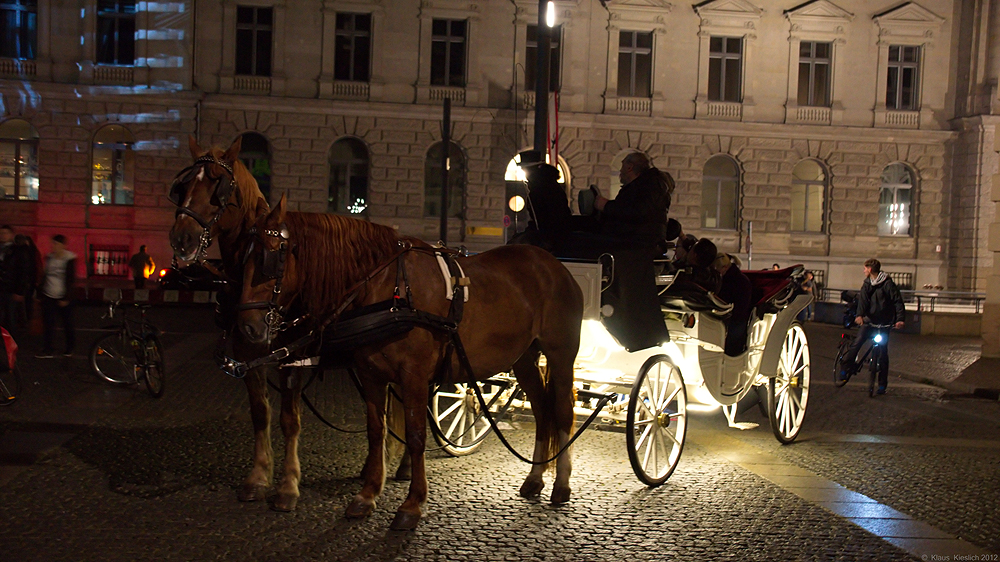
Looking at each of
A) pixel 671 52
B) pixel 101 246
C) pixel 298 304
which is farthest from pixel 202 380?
pixel 671 52

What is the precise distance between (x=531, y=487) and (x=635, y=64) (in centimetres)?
2855

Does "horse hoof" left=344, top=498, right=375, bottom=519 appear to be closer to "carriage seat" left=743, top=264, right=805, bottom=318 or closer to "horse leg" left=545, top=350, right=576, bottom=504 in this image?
"horse leg" left=545, top=350, right=576, bottom=504

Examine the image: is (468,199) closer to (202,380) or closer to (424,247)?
(202,380)

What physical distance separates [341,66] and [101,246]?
9902mm

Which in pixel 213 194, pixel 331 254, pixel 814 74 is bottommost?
pixel 331 254

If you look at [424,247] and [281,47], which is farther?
[281,47]

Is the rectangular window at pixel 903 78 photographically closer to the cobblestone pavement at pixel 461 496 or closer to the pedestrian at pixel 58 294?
the cobblestone pavement at pixel 461 496

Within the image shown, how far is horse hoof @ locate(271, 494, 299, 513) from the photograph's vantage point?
5773mm

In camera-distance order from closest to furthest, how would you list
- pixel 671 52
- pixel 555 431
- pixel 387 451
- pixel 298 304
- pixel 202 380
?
pixel 298 304 < pixel 555 431 < pixel 387 451 < pixel 202 380 < pixel 671 52

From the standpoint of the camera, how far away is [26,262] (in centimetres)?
1369

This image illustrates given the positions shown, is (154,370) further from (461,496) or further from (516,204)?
(516,204)

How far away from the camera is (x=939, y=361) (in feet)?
55.5

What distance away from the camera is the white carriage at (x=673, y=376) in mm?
6852

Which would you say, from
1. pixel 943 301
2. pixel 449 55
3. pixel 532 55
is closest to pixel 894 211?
pixel 943 301
